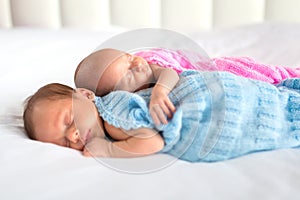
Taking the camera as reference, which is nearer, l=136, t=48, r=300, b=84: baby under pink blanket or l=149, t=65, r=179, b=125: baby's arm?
l=149, t=65, r=179, b=125: baby's arm

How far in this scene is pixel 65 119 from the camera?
85 cm

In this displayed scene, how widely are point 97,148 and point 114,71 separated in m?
0.15

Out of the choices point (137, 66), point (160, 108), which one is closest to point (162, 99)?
point (160, 108)

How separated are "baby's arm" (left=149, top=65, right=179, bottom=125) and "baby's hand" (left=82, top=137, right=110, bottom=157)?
4.0 inches

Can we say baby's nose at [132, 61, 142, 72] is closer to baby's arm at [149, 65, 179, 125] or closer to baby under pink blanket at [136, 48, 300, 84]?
baby's arm at [149, 65, 179, 125]

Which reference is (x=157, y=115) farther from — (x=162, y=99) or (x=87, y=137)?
(x=87, y=137)

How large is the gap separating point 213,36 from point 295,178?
0.99m

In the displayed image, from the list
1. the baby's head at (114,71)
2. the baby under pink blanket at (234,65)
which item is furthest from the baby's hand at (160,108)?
the baby under pink blanket at (234,65)

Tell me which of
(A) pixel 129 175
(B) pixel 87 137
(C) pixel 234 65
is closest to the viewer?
(A) pixel 129 175

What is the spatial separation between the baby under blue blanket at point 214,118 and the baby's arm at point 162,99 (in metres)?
0.01

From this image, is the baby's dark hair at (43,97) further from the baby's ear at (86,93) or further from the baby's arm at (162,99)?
the baby's arm at (162,99)

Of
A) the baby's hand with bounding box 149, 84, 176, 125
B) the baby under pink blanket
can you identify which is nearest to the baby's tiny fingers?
the baby's hand with bounding box 149, 84, 176, 125

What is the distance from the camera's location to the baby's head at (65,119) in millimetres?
840

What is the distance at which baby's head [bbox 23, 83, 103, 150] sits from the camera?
0.84 metres
